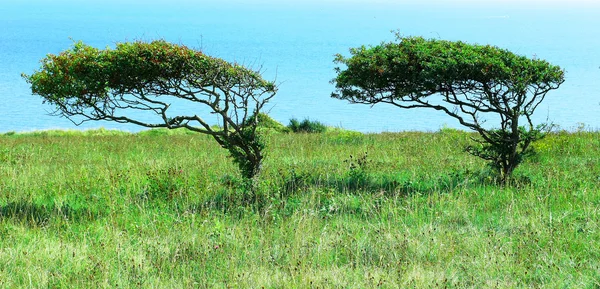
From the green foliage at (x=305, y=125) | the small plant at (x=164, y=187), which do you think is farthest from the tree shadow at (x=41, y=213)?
the green foliage at (x=305, y=125)

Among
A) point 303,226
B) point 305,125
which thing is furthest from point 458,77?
point 305,125

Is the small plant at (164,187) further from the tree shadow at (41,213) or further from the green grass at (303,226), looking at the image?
the tree shadow at (41,213)

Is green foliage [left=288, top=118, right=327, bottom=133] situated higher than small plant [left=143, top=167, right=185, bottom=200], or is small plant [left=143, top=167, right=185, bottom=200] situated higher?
A: green foliage [left=288, top=118, right=327, bottom=133]

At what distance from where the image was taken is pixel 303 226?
30.8ft

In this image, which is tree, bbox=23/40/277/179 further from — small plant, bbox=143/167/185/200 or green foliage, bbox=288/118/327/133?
green foliage, bbox=288/118/327/133

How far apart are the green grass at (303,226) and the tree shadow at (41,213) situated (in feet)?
0.13

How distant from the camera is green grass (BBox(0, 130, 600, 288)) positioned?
313 inches

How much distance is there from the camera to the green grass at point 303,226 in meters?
7.94

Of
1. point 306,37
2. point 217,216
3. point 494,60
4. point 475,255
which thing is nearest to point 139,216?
point 217,216

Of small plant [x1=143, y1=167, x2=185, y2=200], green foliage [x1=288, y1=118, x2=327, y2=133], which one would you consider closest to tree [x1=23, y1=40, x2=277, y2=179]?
small plant [x1=143, y1=167, x2=185, y2=200]

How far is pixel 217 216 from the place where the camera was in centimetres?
1084

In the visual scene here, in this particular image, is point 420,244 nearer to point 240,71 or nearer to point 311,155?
point 240,71

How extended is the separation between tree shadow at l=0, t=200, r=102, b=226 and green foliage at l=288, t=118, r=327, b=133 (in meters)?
21.6

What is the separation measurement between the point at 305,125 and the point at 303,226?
79.2 ft
